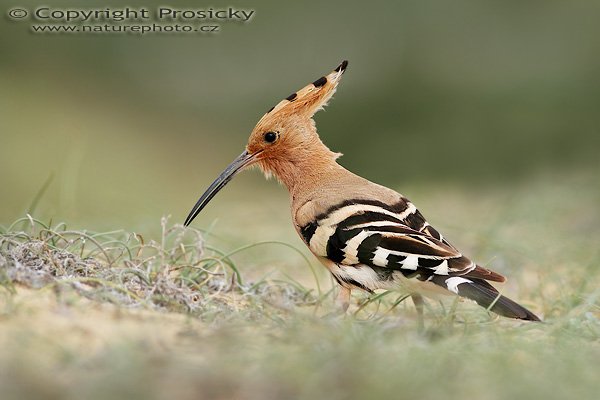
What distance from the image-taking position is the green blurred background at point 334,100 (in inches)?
355

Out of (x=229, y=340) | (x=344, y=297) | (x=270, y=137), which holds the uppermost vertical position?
(x=270, y=137)

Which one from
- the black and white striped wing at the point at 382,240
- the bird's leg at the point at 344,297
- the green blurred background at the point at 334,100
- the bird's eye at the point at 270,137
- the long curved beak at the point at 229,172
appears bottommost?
the bird's leg at the point at 344,297

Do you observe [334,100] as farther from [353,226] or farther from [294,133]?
[353,226]

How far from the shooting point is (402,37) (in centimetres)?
1112

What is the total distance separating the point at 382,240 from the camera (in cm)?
313

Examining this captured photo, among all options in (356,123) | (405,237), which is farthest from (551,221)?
(356,123)

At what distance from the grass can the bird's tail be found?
0.05m

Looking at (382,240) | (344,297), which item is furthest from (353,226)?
(344,297)

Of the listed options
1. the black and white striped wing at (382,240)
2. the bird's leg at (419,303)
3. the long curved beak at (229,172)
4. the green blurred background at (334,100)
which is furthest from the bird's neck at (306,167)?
the green blurred background at (334,100)

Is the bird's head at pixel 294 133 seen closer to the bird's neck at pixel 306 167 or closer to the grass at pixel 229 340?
the bird's neck at pixel 306 167

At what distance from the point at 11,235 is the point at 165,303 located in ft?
1.98

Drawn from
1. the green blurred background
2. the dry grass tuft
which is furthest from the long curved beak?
the green blurred background

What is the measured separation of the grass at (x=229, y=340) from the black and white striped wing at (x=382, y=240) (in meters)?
0.17

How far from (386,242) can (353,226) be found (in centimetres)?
15
